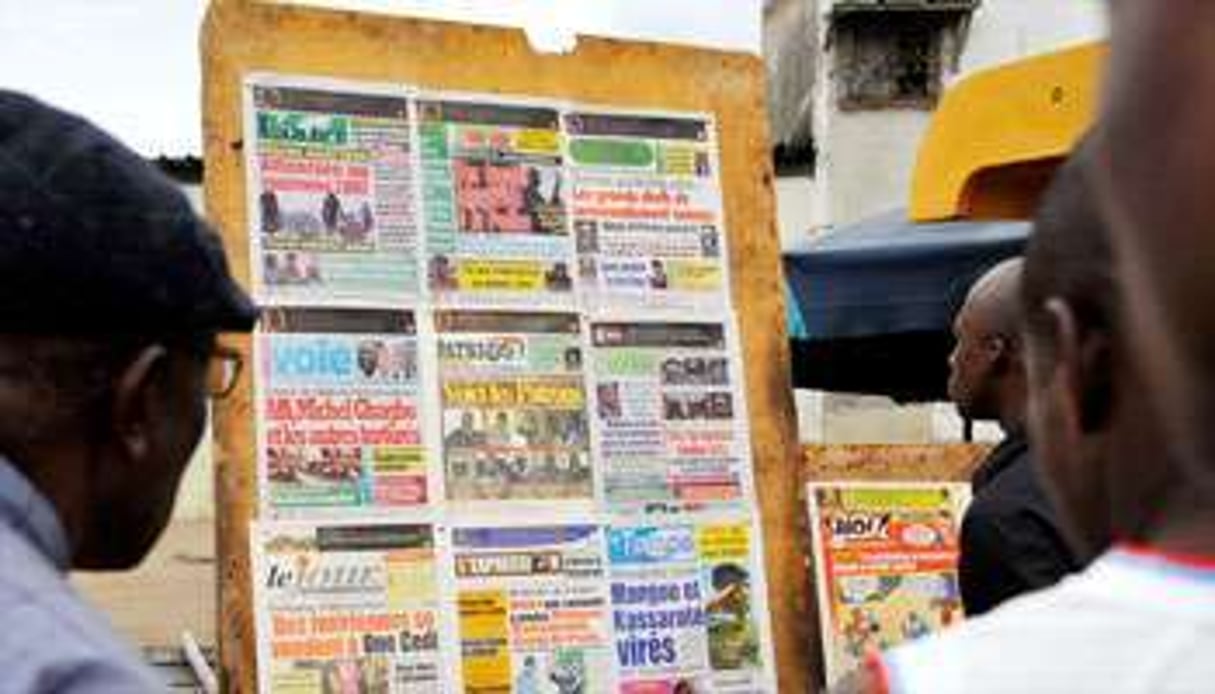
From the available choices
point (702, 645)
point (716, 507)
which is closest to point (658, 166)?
point (716, 507)

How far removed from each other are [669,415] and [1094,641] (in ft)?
8.83

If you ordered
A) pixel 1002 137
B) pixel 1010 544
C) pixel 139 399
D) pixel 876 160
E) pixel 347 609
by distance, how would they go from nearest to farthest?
pixel 139 399 → pixel 1010 544 → pixel 347 609 → pixel 1002 137 → pixel 876 160

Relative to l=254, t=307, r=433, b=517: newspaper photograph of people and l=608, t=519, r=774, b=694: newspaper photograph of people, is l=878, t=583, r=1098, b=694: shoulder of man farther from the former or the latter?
l=608, t=519, r=774, b=694: newspaper photograph of people

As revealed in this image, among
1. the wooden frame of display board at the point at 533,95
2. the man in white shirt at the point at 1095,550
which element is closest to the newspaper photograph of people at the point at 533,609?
the wooden frame of display board at the point at 533,95

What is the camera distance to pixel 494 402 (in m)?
3.56

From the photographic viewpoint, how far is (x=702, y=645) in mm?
3678

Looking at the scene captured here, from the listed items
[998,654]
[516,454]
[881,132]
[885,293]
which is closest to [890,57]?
[881,132]

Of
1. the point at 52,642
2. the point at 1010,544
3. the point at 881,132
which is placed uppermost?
the point at 881,132

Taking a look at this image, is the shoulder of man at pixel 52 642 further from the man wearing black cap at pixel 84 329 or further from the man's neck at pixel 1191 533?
the man's neck at pixel 1191 533

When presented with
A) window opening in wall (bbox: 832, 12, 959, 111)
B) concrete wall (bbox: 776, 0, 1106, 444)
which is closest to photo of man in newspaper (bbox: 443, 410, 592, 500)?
concrete wall (bbox: 776, 0, 1106, 444)

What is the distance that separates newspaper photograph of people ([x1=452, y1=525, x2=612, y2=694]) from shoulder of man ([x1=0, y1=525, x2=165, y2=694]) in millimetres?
2086

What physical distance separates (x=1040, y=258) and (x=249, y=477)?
225 centimetres

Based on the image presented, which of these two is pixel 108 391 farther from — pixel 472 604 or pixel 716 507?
pixel 716 507

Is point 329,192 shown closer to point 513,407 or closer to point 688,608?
point 513,407
